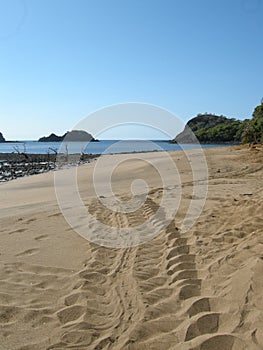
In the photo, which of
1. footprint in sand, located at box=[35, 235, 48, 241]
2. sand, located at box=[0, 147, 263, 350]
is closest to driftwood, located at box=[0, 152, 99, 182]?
footprint in sand, located at box=[35, 235, 48, 241]

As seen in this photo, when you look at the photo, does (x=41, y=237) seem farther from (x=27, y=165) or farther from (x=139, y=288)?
(x=27, y=165)

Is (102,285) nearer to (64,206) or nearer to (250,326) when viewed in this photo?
(250,326)

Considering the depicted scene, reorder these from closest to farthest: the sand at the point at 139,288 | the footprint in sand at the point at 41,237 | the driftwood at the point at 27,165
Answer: the sand at the point at 139,288 < the footprint in sand at the point at 41,237 < the driftwood at the point at 27,165

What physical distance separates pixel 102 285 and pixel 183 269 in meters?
0.99

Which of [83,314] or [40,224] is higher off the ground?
[40,224]

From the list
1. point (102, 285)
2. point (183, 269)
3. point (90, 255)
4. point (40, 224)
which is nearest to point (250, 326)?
point (183, 269)

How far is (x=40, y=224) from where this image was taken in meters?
6.40

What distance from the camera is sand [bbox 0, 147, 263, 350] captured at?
267 cm

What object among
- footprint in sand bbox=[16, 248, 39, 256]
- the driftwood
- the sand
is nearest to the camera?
the sand

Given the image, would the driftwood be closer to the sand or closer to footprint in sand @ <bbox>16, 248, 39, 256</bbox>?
footprint in sand @ <bbox>16, 248, 39, 256</bbox>

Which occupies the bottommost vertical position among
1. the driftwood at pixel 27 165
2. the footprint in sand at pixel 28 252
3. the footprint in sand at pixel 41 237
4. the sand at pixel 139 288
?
the sand at pixel 139 288

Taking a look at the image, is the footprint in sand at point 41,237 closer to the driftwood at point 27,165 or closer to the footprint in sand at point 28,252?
the footprint in sand at point 28,252

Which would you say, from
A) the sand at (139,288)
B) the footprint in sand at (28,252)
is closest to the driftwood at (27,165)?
the footprint in sand at (28,252)

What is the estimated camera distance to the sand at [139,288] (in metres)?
2.67
